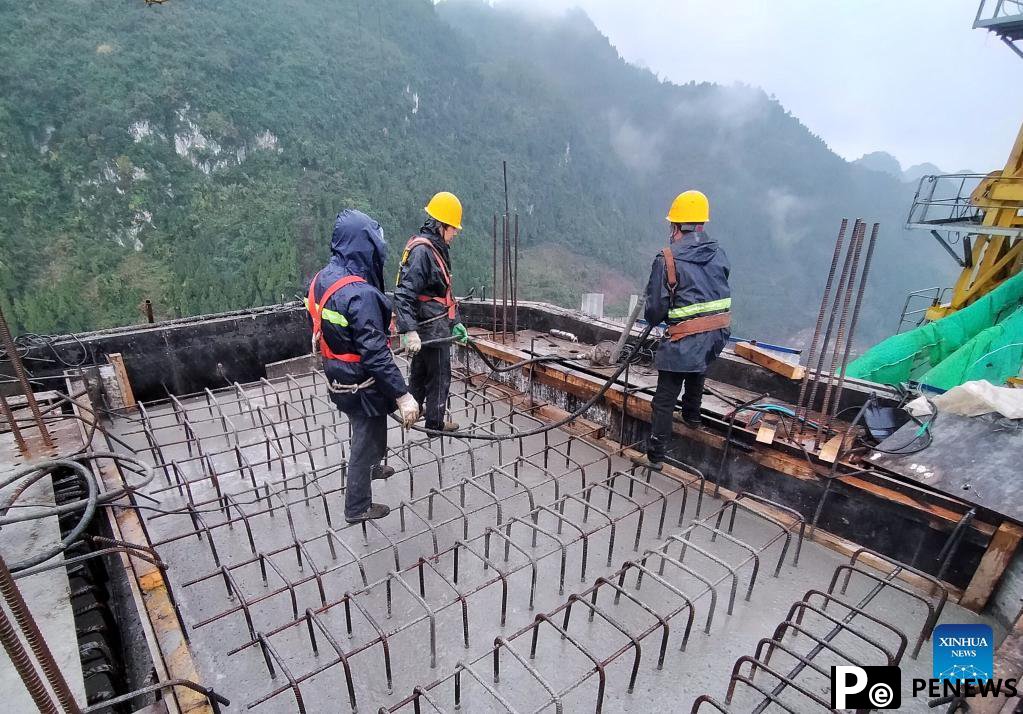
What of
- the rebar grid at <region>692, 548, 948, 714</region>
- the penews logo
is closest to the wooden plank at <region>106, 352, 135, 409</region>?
the rebar grid at <region>692, 548, 948, 714</region>

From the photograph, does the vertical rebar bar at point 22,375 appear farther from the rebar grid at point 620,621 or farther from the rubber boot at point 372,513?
the rebar grid at point 620,621

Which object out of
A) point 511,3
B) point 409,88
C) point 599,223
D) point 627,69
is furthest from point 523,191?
point 511,3

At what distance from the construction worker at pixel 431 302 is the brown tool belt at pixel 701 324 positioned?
189 centimetres

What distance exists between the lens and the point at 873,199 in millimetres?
122875

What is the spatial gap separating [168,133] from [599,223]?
5919 cm

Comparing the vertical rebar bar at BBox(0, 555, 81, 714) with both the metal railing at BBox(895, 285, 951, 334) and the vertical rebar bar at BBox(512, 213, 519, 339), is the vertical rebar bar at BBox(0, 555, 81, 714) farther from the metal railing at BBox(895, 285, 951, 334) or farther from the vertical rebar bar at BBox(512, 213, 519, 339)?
the metal railing at BBox(895, 285, 951, 334)

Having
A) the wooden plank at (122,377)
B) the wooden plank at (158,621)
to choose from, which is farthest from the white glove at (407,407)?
the wooden plank at (122,377)

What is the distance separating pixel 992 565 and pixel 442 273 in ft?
14.1

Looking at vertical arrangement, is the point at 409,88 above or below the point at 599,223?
above

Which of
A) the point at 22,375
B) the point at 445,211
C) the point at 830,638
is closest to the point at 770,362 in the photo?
the point at 830,638

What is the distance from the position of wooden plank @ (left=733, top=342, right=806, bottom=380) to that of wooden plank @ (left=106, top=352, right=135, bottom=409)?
6.65 metres

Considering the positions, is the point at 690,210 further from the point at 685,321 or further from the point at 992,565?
the point at 992,565

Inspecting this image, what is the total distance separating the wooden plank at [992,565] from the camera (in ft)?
10.3

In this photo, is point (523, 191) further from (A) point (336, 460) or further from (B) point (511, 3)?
(B) point (511, 3)
